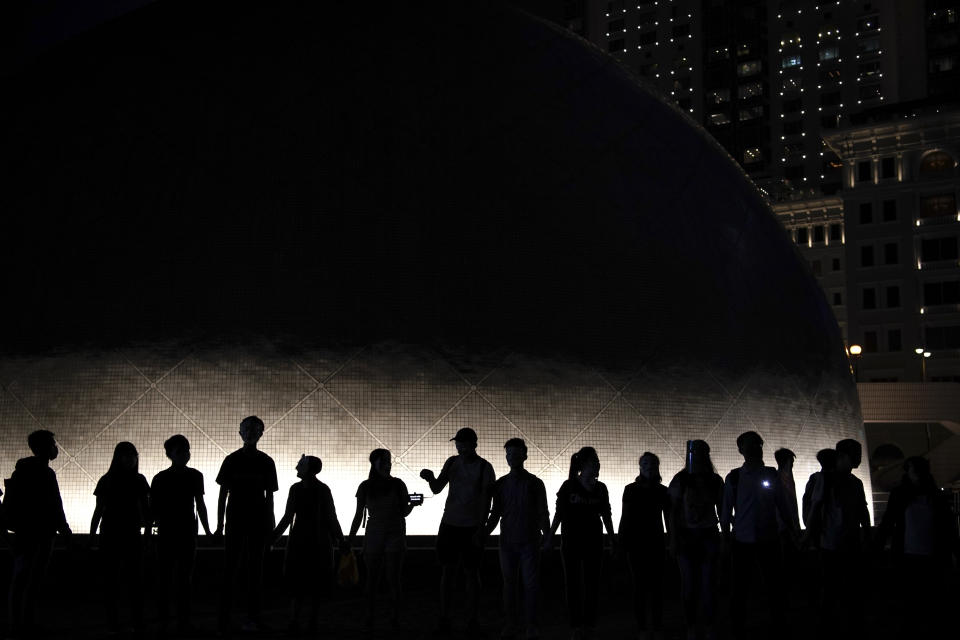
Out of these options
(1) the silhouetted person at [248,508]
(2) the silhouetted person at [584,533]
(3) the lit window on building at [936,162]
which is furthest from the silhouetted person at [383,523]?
(3) the lit window on building at [936,162]

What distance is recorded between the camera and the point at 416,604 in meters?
12.0

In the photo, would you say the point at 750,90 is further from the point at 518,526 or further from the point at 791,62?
the point at 518,526

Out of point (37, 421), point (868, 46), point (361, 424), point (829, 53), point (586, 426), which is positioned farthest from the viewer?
point (829, 53)

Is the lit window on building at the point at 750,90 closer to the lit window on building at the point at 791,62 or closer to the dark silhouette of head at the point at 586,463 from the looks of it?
the lit window on building at the point at 791,62

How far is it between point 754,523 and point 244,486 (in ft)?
14.5

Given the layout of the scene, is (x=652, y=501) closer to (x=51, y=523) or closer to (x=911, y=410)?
(x=51, y=523)

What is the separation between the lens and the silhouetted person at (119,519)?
9414 millimetres

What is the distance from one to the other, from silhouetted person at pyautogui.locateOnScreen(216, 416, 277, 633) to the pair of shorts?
1.58 m

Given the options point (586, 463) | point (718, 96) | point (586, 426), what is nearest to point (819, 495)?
point (586, 463)

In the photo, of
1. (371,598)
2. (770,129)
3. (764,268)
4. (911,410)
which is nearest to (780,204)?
(770,129)

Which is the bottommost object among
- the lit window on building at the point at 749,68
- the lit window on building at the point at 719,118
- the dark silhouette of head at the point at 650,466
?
the dark silhouette of head at the point at 650,466

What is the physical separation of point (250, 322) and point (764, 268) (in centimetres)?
881

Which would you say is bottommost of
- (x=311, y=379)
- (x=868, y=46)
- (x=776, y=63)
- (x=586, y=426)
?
(x=586, y=426)

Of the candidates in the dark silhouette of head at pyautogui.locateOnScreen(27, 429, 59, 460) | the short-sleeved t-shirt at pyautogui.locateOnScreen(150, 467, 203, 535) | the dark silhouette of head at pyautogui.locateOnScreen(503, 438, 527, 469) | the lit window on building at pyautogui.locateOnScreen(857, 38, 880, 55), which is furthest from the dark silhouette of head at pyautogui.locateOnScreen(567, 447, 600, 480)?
the lit window on building at pyautogui.locateOnScreen(857, 38, 880, 55)
